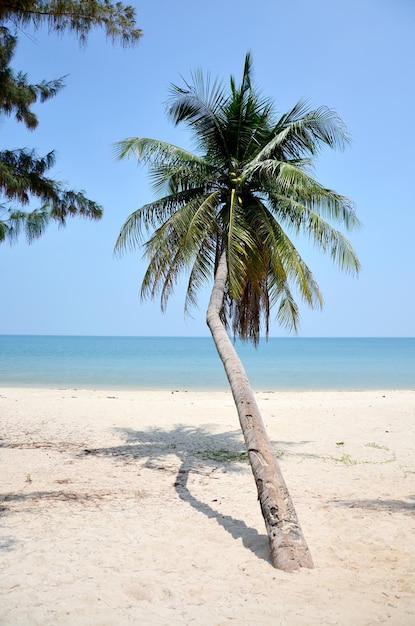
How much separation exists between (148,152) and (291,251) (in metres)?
3.28

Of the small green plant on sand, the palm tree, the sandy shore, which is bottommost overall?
the sandy shore

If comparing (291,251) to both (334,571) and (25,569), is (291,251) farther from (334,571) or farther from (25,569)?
(25,569)

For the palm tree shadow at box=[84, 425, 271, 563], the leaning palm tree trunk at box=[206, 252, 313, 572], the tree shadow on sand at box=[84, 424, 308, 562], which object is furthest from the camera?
the tree shadow on sand at box=[84, 424, 308, 562]

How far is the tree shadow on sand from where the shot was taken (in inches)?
263

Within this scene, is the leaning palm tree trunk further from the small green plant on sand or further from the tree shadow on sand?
the small green plant on sand

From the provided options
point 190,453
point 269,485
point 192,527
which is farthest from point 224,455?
point 269,485

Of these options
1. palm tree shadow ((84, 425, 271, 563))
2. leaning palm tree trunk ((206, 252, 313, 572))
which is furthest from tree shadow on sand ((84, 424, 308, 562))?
leaning palm tree trunk ((206, 252, 313, 572))

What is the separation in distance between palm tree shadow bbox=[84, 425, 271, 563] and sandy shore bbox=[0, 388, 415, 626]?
35 mm

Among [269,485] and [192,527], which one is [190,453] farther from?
[269,485]

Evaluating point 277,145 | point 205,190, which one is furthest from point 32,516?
point 277,145

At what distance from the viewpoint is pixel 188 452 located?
1016 cm

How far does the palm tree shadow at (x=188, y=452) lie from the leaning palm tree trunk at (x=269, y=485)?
2.07 feet

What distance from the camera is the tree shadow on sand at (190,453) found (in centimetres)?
667

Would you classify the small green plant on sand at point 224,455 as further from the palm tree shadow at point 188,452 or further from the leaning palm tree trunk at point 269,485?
the leaning palm tree trunk at point 269,485
